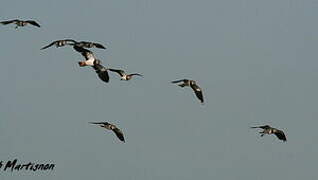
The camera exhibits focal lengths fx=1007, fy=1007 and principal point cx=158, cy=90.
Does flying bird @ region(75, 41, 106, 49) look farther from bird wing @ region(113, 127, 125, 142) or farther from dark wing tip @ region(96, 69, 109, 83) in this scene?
bird wing @ region(113, 127, 125, 142)

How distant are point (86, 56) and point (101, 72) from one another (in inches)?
110

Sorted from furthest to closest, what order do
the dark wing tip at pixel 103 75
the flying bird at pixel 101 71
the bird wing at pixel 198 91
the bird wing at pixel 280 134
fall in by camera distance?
1. the bird wing at pixel 280 134
2. the bird wing at pixel 198 91
3. the flying bird at pixel 101 71
4. the dark wing tip at pixel 103 75

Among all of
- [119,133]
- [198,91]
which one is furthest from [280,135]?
[119,133]

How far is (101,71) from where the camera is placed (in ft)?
280

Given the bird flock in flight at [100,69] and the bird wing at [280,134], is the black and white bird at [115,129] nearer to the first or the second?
the bird flock in flight at [100,69]

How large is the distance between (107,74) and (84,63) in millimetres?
2155

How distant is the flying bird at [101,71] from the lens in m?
84.2

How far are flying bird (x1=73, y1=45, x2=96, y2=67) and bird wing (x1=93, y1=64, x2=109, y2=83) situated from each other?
546mm

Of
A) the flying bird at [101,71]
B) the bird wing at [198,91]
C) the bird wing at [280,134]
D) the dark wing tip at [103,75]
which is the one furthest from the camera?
the bird wing at [280,134]

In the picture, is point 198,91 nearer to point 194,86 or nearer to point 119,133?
point 194,86

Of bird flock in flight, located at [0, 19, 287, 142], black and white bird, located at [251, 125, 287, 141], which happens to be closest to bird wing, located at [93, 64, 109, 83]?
bird flock in flight, located at [0, 19, 287, 142]

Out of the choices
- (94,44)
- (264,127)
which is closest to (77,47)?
(94,44)

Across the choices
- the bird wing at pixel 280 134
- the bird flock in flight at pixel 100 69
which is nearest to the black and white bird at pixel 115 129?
the bird flock in flight at pixel 100 69

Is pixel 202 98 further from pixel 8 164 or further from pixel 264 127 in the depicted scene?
pixel 8 164
